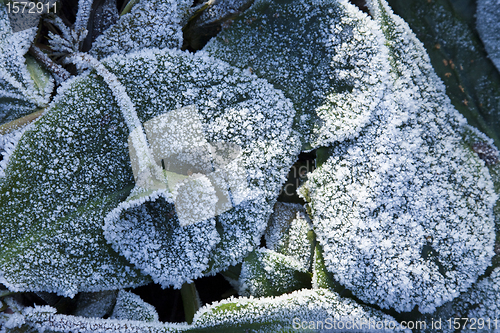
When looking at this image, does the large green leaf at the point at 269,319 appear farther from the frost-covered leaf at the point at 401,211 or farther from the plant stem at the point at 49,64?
the plant stem at the point at 49,64

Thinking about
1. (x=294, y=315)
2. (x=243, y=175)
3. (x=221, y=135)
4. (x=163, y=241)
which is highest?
(x=221, y=135)

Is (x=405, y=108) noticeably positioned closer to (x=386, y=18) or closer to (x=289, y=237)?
(x=386, y=18)

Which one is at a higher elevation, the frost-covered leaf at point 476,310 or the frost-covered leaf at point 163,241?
the frost-covered leaf at point 163,241

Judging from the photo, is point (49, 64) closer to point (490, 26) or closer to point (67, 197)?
point (67, 197)

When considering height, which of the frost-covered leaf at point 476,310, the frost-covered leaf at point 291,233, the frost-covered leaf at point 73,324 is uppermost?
the frost-covered leaf at point 291,233

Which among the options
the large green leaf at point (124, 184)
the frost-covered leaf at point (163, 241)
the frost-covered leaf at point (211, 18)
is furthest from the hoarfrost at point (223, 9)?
the frost-covered leaf at point (163, 241)

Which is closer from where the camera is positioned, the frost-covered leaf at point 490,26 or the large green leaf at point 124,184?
the large green leaf at point 124,184

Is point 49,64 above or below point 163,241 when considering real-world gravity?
above

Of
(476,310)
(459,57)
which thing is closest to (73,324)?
(476,310)
